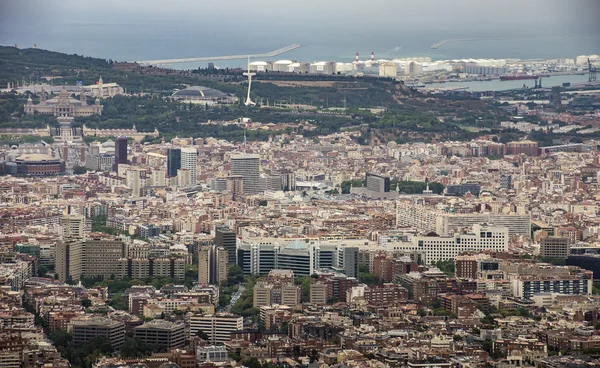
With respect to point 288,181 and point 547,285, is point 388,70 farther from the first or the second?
point 547,285

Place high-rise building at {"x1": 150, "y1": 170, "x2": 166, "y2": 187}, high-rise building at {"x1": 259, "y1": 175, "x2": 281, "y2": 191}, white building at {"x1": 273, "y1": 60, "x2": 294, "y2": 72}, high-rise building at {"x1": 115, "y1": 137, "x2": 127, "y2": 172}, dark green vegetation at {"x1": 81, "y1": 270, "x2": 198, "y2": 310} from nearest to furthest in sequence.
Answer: dark green vegetation at {"x1": 81, "y1": 270, "x2": 198, "y2": 310} < high-rise building at {"x1": 259, "y1": 175, "x2": 281, "y2": 191} < high-rise building at {"x1": 150, "y1": 170, "x2": 166, "y2": 187} < high-rise building at {"x1": 115, "y1": 137, "x2": 127, "y2": 172} < white building at {"x1": 273, "y1": 60, "x2": 294, "y2": 72}

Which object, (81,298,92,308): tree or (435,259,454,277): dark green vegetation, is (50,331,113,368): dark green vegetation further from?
(435,259,454,277): dark green vegetation

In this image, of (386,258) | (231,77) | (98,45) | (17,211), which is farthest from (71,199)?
(98,45)

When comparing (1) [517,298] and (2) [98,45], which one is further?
(2) [98,45]

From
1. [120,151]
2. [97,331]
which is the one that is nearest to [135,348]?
[97,331]

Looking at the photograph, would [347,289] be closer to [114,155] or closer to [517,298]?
[517,298]

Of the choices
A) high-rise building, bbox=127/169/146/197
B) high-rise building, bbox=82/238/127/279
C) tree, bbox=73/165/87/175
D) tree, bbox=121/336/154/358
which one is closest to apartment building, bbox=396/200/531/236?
high-rise building, bbox=82/238/127/279
